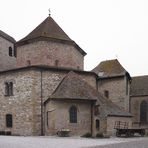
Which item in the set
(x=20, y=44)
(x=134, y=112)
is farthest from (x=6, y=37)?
(x=134, y=112)

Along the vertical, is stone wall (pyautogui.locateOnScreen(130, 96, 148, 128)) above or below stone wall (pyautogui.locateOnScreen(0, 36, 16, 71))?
below

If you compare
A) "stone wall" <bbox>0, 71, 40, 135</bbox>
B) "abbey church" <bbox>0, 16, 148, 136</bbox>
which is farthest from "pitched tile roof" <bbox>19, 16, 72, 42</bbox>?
"stone wall" <bbox>0, 71, 40, 135</bbox>

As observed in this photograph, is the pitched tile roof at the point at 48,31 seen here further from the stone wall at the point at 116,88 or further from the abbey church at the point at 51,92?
the stone wall at the point at 116,88

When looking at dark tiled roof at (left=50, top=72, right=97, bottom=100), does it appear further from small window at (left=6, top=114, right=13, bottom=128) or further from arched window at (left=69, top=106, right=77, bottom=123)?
small window at (left=6, top=114, right=13, bottom=128)

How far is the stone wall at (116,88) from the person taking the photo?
150 feet

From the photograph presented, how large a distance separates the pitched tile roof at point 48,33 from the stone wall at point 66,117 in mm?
8370

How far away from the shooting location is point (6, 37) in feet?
158

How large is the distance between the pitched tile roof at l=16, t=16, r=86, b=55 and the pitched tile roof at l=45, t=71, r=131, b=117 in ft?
15.2

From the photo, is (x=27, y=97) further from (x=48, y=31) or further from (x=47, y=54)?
(x=48, y=31)

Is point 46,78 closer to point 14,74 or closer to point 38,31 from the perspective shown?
point 14,74

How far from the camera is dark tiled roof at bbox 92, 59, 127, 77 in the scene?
47000mm

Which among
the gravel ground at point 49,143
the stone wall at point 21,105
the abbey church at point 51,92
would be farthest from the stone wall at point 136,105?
the gravel ground at point 49,143

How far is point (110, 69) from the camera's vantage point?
4856 cm

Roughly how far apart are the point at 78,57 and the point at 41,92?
26.7ft
